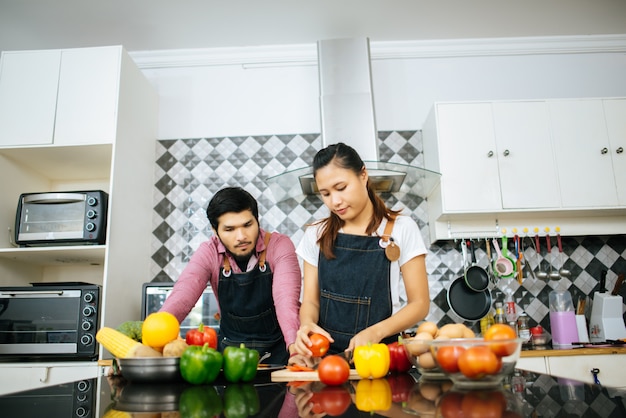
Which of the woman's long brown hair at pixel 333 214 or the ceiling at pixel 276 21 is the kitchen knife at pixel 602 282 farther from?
the woman's long brown hair at pixel 333 214

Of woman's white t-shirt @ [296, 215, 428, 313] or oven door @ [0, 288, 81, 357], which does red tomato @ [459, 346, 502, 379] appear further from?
oven door @ [0, 288, 81, 357]

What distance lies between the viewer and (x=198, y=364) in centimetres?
97

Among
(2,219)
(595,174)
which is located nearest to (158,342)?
(2,219)

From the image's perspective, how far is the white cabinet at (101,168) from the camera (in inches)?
102

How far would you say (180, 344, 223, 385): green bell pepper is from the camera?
3.17 ft

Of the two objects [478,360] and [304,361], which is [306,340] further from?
[478,360]

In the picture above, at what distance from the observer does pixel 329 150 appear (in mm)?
1625

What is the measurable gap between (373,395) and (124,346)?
591 millimetres

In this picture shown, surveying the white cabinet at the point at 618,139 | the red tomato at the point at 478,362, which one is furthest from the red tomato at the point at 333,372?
the white cabinet at the point at 618,139

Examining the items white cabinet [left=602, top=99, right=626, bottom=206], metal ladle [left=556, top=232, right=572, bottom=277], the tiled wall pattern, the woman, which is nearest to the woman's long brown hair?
the woman

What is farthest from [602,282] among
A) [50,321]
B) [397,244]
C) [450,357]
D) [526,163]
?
[50,321]

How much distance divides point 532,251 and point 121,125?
253cm

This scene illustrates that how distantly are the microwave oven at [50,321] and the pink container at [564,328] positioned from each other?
7.98 ft

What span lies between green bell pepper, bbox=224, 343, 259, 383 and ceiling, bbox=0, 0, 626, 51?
2356 millimetres
